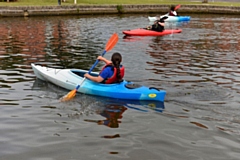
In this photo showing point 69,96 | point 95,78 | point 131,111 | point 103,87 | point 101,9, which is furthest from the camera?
point 101,9

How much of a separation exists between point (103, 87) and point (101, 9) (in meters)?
21.1

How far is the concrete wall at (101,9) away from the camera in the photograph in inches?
1021

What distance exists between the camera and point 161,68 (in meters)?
11.6

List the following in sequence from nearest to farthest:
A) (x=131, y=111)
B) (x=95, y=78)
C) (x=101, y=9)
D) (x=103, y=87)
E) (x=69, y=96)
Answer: (x=131, y=111)
(x=69, y=96)
(x=103, y=87)
(x=95, y=78)
(x=101, y=9)

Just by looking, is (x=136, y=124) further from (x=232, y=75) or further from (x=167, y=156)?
(x=232, y=75)

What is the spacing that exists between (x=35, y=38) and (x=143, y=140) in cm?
1219

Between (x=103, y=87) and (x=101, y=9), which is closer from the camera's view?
(x=103, y=87)

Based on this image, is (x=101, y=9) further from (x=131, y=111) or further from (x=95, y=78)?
(x=131, y=111)

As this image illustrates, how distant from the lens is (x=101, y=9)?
29.0 m

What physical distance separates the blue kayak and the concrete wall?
679 inches

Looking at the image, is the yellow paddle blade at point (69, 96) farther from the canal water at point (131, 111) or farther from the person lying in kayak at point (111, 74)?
the person lying in kayak at point (111, 74)

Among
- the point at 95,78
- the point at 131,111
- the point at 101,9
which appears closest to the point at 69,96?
the point at 95,78

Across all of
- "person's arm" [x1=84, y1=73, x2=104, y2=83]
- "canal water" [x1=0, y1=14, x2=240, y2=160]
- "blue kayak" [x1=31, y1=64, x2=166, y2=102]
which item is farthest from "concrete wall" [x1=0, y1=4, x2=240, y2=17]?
"person's arm" [x1=84, y1=73, x2=104, y2=83]

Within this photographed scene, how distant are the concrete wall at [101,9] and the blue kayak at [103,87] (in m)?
17.2
